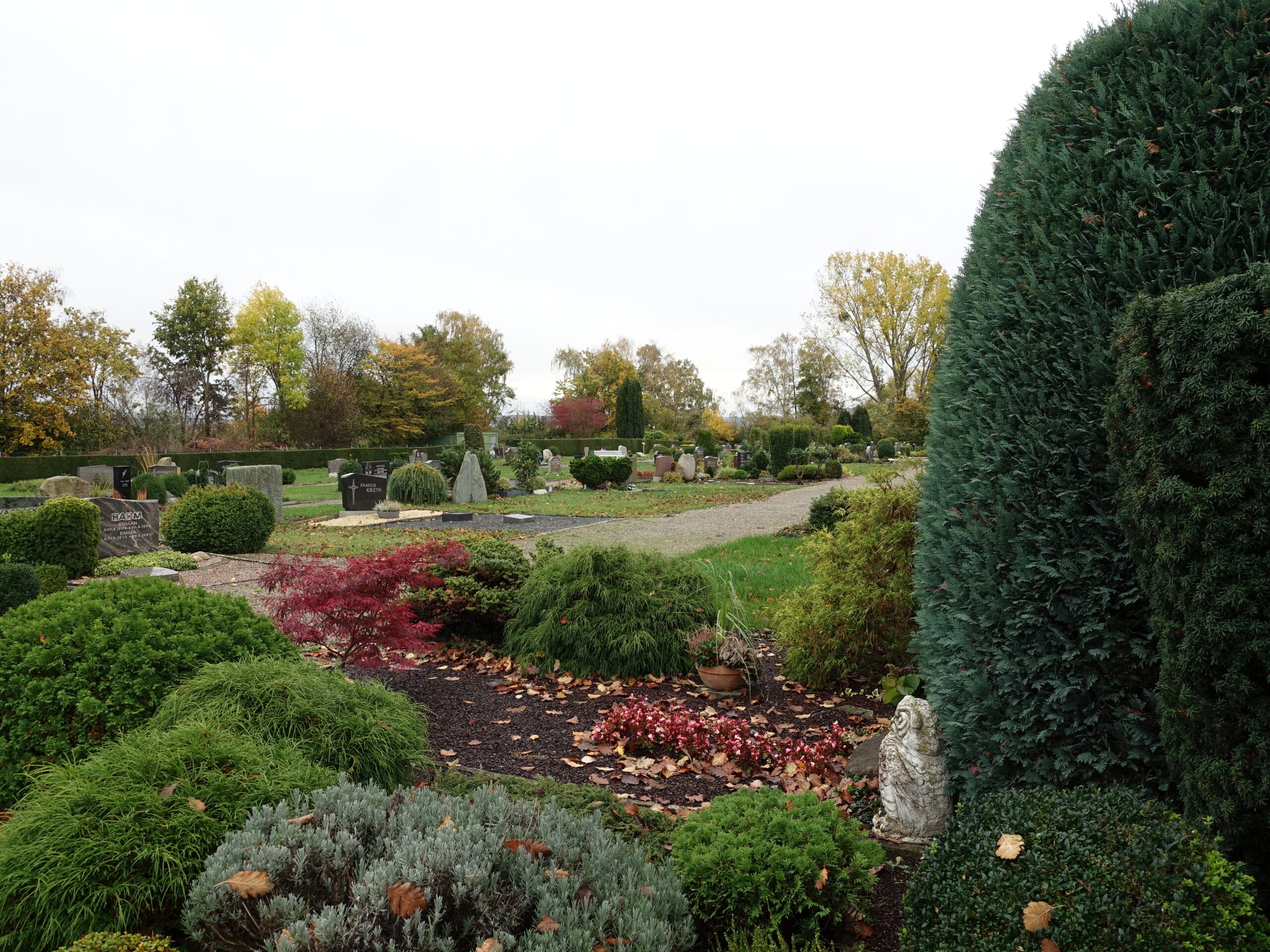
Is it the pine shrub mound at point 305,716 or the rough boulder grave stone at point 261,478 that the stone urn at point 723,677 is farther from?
the rough boulder grave stone at point 261,478

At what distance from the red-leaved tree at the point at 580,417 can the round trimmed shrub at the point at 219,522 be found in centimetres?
4149

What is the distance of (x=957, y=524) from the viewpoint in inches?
122

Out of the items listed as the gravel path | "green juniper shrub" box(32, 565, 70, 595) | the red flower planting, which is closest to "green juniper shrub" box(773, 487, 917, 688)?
the red flower planting

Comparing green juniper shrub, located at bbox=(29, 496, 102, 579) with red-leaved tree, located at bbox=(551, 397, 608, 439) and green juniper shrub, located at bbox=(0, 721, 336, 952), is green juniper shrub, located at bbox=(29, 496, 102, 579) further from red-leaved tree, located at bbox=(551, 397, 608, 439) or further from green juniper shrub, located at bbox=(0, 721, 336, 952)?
red-leaved tree, located at bbox=(551, 397, 608, 439)

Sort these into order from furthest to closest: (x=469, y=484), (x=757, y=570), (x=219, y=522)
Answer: (x=469, y=484), (x=219, y=522), (x=757, y=570)

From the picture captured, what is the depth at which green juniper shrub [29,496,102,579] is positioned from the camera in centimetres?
1008

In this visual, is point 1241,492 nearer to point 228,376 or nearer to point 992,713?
point 992,713

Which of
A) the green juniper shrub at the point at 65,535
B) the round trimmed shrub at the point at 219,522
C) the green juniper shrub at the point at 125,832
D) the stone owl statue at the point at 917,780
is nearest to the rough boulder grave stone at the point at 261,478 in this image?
the round trimmed shrub at the point at 219,522

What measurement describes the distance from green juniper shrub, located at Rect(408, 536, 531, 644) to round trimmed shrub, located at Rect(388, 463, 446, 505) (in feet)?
45.5

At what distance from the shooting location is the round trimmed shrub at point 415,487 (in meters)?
19.9

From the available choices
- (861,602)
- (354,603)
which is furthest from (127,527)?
(861,602)

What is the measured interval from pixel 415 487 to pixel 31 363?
83.2ft

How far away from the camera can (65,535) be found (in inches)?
400

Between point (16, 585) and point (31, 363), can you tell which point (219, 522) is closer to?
point (16, 585)
